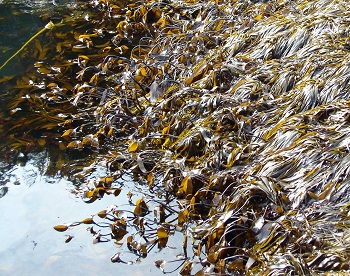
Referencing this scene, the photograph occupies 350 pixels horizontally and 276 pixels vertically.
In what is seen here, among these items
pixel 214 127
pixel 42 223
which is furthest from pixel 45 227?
pixel 214 127

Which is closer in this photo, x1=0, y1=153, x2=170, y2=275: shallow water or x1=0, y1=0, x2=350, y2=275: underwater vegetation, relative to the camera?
x1=0, y1=0, x2=350, y2=275: underwater vegetation

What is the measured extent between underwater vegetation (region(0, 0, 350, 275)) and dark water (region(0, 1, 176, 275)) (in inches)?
2.6

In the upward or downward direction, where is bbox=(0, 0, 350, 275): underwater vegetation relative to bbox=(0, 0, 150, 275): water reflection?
upward

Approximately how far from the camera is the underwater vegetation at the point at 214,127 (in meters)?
2.52

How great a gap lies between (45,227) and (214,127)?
3.55 ft

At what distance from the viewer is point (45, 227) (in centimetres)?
293

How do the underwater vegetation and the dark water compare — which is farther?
the dark water

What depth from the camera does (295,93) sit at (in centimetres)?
329

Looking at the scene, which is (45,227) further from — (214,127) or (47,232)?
(214,127)

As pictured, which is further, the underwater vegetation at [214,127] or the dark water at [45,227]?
the dark water at [45,227]

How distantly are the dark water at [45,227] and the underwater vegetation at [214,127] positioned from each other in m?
0.07

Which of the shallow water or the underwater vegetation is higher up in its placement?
the underwater vegetation

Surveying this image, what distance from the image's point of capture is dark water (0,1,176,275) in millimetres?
2666

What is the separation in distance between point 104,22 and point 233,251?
3510 millimetres
